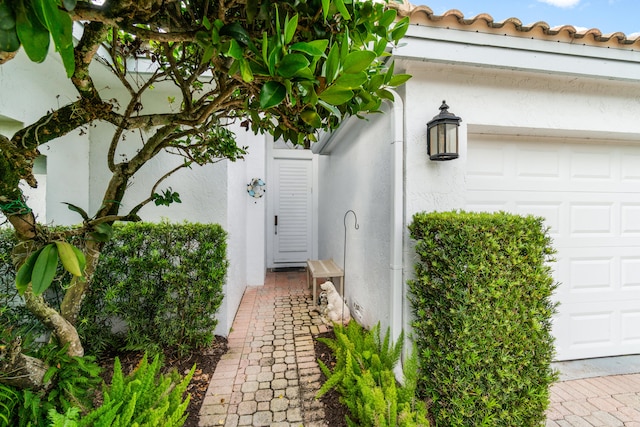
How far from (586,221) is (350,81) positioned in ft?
13.1

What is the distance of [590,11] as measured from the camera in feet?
10.6

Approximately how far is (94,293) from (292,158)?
5.73m

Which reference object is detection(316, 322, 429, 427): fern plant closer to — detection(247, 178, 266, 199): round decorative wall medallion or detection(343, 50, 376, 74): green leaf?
detection(343, 50, 376, 74): green leaf

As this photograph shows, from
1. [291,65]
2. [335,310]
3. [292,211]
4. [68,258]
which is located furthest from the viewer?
[292,211]

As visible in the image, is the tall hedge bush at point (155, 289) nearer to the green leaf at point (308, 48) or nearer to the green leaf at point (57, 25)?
the green leaf at point (57, 25)

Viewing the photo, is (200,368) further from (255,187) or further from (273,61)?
(255,187)

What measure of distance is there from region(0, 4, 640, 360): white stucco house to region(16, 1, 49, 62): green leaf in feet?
7.89

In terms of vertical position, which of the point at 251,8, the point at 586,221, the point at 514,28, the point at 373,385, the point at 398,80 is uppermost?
the point at 514,28

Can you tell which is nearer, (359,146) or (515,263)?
(515,263)

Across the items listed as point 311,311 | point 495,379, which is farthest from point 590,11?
point 311,311

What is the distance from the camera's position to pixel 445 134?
241cm

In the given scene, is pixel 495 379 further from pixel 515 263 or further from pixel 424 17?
pixel 424 17

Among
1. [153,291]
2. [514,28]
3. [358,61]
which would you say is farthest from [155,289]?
[514,28]

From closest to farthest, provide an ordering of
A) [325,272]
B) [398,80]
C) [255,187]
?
[398,80] → [325,272] → [255,187]
